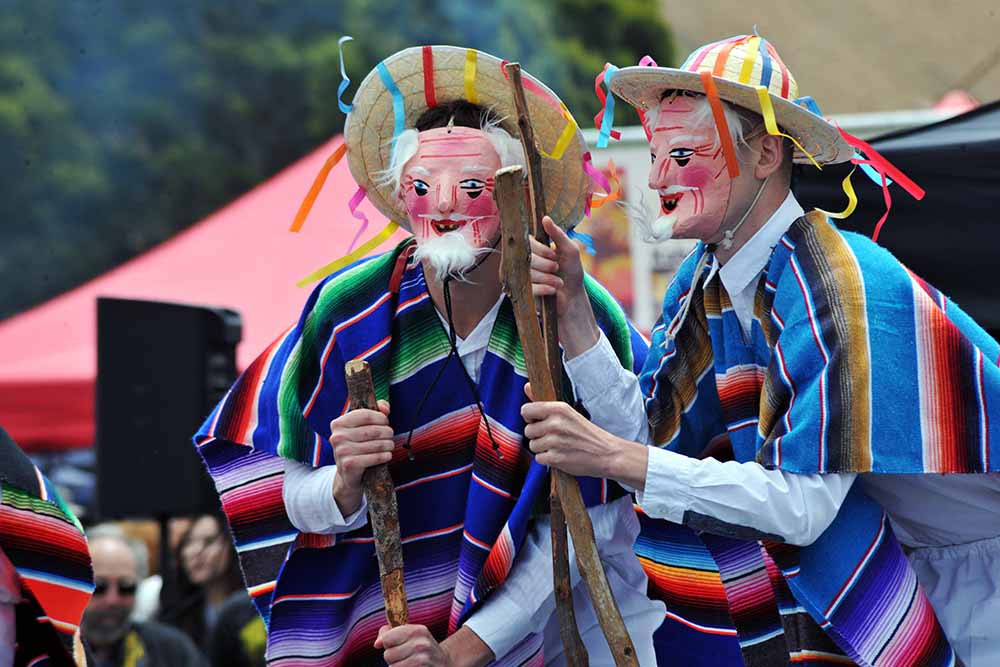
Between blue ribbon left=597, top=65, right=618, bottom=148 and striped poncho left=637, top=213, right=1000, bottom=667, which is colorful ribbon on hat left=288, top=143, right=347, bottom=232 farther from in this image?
striped poncho left=637, top=213, right=1000, bottom=667

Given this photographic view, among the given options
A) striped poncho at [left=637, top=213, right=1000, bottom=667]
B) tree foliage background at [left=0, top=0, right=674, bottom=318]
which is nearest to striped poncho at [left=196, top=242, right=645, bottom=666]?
striped poncho at [left=637, top=213, right=1000, bottom=667]

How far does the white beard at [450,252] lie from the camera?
11.3 ft

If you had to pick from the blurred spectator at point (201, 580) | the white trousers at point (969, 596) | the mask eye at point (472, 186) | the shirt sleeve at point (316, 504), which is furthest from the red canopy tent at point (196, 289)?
the white trousers at point (969, 596)

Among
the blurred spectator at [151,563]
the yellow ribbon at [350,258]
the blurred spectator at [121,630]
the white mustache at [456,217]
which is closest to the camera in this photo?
the white mustache at [456,217]

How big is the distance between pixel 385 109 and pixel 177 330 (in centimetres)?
358

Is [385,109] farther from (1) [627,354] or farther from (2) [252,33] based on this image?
(2) [252,33]

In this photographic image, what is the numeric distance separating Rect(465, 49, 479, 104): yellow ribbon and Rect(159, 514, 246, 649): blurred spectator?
416 centimetres

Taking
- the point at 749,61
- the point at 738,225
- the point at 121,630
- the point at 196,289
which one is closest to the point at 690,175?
the point at 738,225

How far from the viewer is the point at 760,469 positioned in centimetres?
305

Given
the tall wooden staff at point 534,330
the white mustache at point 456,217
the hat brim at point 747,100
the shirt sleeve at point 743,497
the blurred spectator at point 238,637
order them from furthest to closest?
the blurred spectator at point 238,637, the white mustache at point 456,217, the hat brim at point 747,100, the tall wooden staff at point 534,330, the shirt sleeve at point 743,497

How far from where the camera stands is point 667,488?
304cm

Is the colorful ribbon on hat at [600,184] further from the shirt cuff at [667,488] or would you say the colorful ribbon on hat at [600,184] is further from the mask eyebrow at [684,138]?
the shirt cuff at [667,488]

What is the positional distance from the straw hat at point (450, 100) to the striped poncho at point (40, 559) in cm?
105

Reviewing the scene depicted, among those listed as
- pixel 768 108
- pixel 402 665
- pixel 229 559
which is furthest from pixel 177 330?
pixel 768 108
